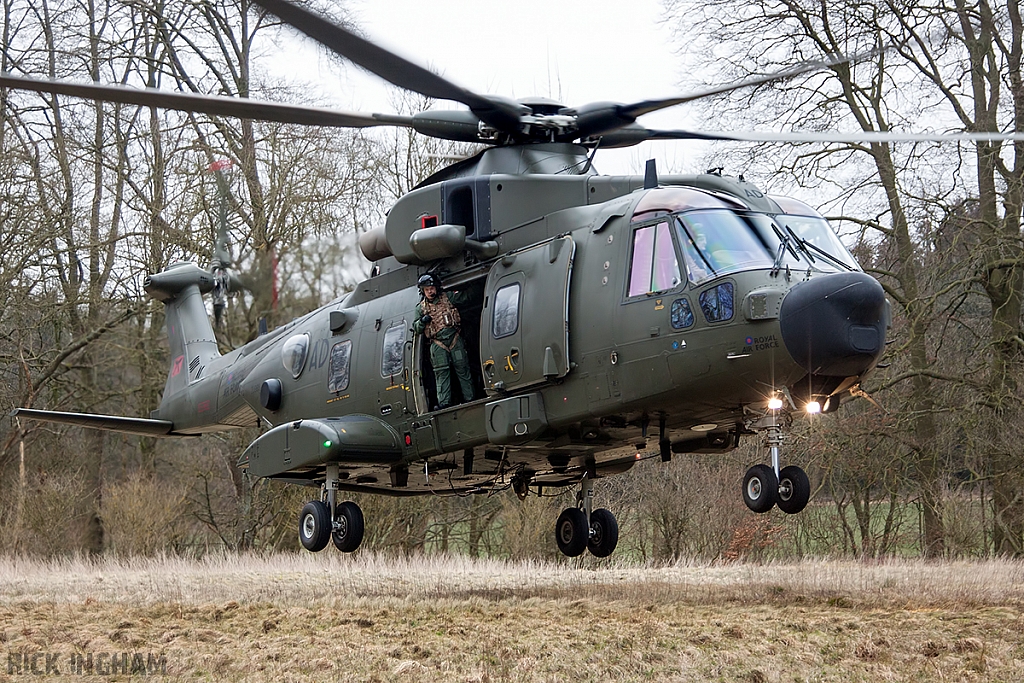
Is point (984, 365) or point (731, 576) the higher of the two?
point (984, 365)

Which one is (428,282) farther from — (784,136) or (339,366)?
(784,136)

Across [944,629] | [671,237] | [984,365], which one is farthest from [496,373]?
[984,365]

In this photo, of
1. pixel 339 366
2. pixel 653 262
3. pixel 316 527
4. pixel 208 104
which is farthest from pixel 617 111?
pixel 316 527

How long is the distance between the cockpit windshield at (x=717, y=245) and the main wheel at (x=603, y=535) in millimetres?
5009

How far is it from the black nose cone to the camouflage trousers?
4.08 m

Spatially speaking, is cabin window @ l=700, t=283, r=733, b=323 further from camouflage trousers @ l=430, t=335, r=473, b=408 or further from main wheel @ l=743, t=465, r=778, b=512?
camouflage trousers @ l=430, t=335, r=473, b=408

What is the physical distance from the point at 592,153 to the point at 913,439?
1164cm

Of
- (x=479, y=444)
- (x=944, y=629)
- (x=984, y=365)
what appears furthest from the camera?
(x=984, y=365)

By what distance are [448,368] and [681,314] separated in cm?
329

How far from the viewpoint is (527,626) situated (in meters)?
11.7

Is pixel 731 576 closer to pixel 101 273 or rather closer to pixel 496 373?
pixel 496 373

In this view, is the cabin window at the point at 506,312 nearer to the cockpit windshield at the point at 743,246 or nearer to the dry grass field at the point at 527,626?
the cockpit windshield at the point at 743,246

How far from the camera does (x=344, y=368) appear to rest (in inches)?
534

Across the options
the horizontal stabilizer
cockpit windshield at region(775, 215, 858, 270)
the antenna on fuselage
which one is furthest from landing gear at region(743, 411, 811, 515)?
the horizontal stabilizer
